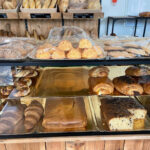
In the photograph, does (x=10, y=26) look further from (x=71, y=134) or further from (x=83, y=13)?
(x=71, y=134)

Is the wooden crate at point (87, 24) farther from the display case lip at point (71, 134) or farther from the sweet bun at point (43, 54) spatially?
the display case lip at point (71, 134)

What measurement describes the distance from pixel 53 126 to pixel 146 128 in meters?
0.67

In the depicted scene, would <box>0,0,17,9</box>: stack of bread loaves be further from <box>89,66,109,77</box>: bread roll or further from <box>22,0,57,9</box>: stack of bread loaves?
<box>89,66,109,77</box>: bread roll

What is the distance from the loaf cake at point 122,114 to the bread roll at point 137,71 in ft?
0.72

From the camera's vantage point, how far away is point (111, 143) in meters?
1.17

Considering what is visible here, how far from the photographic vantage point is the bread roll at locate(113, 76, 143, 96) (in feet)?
3.81

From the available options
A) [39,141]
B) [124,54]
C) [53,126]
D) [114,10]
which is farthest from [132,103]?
[114,10]

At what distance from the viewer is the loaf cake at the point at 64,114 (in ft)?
3.86

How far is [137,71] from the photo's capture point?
4.37 feet

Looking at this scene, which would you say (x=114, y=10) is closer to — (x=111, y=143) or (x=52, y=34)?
(x=52, y=34)

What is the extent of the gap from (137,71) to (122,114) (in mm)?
388

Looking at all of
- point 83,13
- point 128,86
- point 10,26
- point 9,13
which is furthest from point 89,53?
point 10,26

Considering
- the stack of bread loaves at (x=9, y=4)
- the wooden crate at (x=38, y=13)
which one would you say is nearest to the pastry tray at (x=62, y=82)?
the wooden crate at (x=38, y=13)

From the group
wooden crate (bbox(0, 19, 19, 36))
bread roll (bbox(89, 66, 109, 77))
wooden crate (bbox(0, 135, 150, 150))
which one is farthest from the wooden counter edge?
wooden crate (bbox(0, 19, 19, 36))
